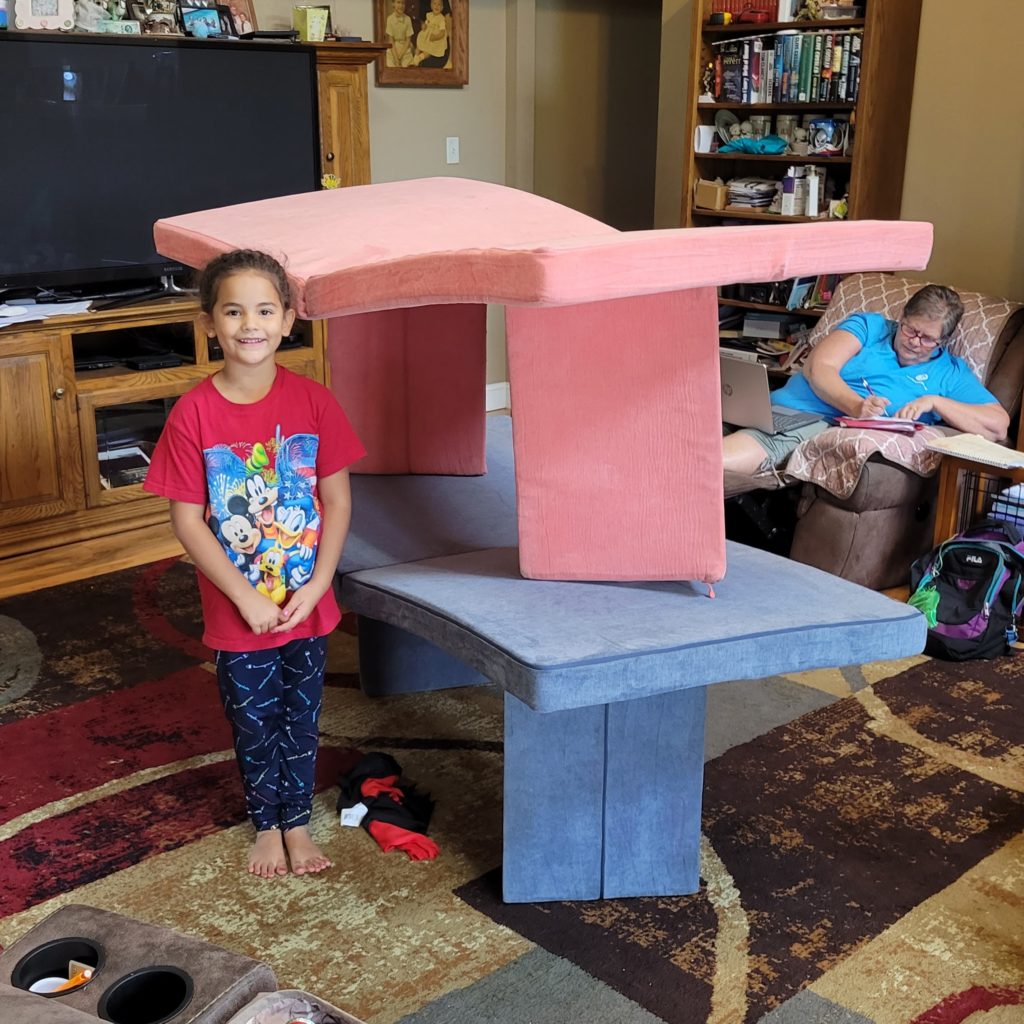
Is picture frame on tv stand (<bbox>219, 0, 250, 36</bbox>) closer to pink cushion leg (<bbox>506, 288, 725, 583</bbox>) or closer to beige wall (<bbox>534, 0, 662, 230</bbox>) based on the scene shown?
beige wall (<bbox>534, 0, 662, 230</bbox>)

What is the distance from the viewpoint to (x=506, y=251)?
1556mm

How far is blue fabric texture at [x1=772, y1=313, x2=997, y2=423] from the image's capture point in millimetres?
3633

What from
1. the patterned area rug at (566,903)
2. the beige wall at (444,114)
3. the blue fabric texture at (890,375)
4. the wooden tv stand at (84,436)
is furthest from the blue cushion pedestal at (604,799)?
the beige wall at (444,114)

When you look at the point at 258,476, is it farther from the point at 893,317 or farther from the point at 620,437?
the point at 893,317

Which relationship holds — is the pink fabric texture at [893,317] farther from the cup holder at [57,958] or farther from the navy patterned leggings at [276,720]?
the cup holder at [57,958]

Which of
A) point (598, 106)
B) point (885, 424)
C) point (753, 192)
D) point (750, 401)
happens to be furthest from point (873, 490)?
point (598, 106)

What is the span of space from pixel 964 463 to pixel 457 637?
75.6 inches

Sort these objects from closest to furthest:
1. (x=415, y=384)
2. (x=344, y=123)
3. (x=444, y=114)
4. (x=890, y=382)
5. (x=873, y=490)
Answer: (x=415, y=384) < (x=873, y=490) < (x=890, y=382) < (x=344, y=123) < (x=444, y=114)

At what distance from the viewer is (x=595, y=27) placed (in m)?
5.77

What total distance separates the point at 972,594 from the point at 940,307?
0.91 metres

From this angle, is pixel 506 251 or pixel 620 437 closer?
pixel 506 251

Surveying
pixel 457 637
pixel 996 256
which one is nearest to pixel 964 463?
pixel 996 256

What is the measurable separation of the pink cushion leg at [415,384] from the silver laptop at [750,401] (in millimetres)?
1187

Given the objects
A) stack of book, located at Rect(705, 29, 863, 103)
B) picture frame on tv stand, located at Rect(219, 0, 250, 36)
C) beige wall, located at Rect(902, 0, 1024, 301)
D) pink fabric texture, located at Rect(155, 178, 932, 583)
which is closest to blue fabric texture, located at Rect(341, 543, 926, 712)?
pink fabric texture, located at Rect(155, 178, 932, 583)
